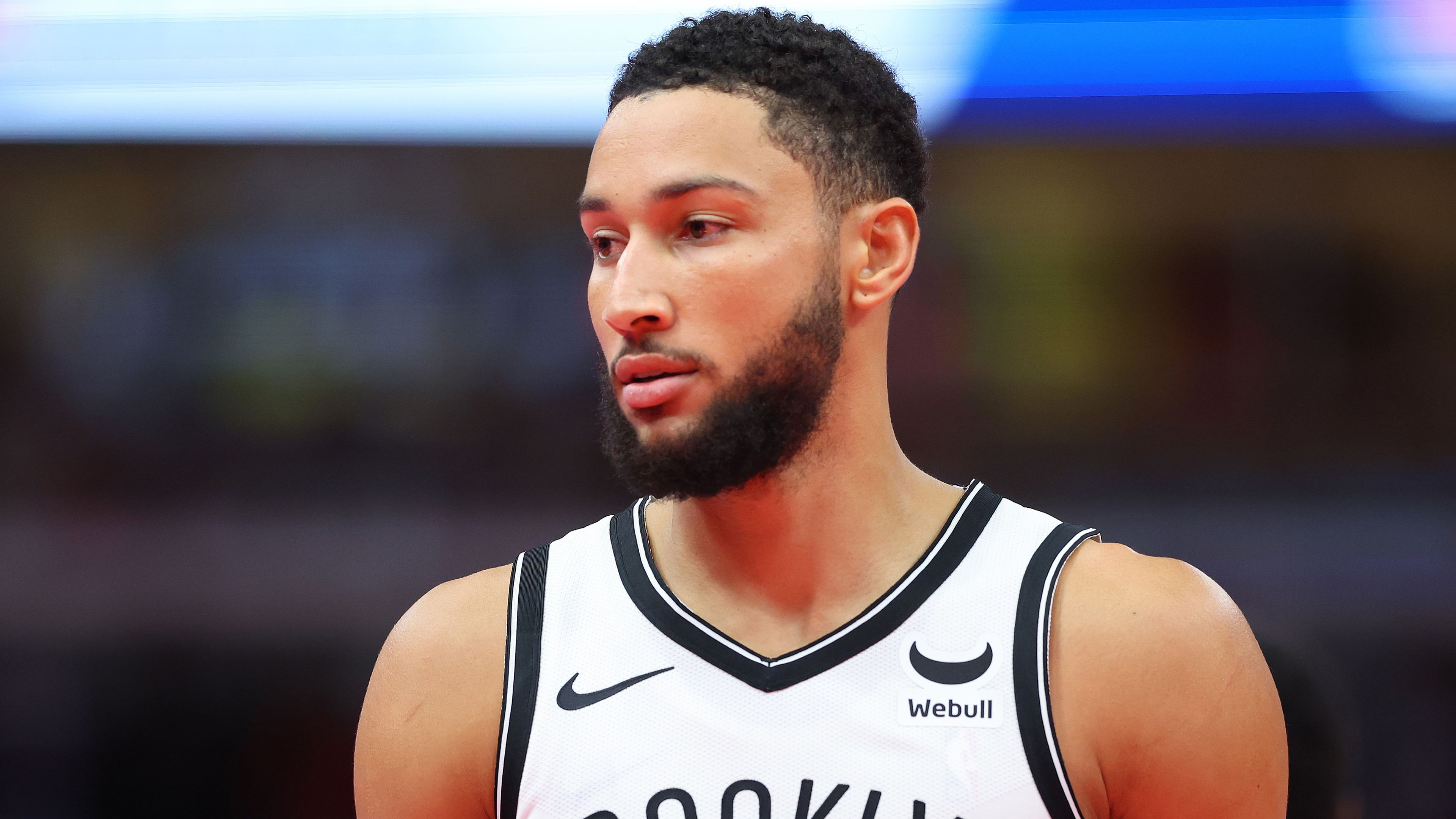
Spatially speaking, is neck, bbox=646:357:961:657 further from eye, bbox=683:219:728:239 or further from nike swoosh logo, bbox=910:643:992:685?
eye, bbox=683:219:728:239

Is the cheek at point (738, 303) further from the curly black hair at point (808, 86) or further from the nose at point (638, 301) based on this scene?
the curly black hair at point (808, 86)

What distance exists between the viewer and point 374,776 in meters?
1.44

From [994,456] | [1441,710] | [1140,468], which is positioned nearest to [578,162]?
[994,456]

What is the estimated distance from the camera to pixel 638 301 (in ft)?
4.42

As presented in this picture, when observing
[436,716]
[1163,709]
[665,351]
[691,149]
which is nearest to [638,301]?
[665,351]

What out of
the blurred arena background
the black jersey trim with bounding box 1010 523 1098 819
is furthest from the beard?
the blurred arena background

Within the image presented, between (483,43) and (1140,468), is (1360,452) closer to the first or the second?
(1140,468)

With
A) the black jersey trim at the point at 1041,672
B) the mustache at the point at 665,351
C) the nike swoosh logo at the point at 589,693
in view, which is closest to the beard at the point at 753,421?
the mustache at the point at 665,351

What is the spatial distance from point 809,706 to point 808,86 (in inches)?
32.8

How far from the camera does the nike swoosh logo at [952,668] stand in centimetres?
137

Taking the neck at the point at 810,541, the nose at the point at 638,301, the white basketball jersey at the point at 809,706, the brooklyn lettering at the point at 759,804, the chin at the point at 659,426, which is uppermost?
the nose at the point at 638,301

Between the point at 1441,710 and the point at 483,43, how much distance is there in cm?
413

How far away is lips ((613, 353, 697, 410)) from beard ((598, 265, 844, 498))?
0.02 m

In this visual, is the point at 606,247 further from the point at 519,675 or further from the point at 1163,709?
the point at 1163,709
